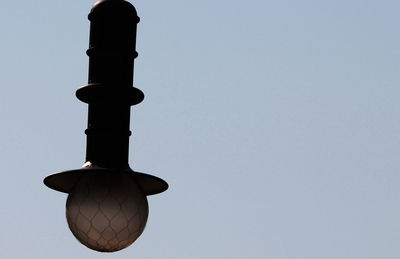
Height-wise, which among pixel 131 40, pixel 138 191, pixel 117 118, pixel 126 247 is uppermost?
pixel 131 40

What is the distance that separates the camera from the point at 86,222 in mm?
8766

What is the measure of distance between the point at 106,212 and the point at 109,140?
2.33 ft

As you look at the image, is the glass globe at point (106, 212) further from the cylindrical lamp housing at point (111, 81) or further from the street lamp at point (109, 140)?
the cylindrical lamp housing at point (111, 81)

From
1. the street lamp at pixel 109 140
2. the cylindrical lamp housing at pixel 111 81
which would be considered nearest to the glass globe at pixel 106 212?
the street lamp at pixel 109 140

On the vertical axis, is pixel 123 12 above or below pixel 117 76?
above

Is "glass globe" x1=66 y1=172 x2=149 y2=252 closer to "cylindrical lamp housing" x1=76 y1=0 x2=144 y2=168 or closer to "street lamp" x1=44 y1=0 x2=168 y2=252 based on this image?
"street lamp" x1=44 y1=0 x2=168 y2=252

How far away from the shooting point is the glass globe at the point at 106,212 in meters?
8.73

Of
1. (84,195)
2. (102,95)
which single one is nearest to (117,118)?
(102,95)

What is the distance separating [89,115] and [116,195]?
2.84ft

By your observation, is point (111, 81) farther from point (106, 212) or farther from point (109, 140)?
point (106, 212)

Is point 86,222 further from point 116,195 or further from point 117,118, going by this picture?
point 117,118

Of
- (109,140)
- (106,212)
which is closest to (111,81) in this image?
(109,140)

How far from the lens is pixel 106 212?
8.70 meters

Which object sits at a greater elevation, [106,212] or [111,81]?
[111,81]
